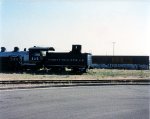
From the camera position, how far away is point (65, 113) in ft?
40.2

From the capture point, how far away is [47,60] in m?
44.6

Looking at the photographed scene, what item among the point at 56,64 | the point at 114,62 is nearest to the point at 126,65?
the point at 114,62

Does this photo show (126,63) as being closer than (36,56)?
No

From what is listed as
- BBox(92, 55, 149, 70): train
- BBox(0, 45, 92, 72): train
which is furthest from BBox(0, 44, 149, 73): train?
BBox(92, 55, 149, 70): train

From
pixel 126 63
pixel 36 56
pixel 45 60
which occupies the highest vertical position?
pixel 36 56

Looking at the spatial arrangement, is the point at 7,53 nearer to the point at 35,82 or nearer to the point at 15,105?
the point at 35,82

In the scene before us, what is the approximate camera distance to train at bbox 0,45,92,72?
44.2m

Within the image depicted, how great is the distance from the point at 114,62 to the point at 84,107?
200ft

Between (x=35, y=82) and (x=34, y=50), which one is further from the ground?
(x=34, y=50)

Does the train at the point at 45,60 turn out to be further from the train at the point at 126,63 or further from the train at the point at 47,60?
the train at the point at 126,63

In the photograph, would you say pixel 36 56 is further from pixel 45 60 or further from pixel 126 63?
pixel 126 63

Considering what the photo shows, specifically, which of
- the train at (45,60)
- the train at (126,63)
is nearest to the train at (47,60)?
the train at (45,60)

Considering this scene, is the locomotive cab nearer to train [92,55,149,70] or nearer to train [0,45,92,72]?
train [0,45,92,72]

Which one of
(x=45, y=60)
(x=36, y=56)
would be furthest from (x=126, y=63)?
(x=36, y=56)
